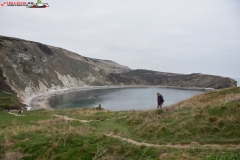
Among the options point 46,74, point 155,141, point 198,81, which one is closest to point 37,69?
point 46,74

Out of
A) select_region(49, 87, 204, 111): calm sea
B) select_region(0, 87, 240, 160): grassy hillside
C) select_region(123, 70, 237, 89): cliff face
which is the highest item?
select_region(123, 70, 237, 89): cliff face

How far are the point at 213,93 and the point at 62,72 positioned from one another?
117 meters

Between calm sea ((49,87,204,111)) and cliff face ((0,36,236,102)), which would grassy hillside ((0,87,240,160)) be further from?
cliff face ((0,36,236,102))

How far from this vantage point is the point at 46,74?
377ft

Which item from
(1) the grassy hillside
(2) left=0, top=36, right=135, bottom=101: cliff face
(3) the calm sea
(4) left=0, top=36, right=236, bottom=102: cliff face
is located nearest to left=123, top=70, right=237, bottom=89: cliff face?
(4) left=0, top=36, right=236, bottom=102: cliff face

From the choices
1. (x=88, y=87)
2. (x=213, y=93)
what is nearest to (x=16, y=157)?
(x=213, y=93)

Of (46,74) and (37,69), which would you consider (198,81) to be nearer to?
(46,74)

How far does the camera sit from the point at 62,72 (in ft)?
427

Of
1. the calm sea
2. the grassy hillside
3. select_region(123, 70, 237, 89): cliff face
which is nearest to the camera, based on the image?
the grassy hillside

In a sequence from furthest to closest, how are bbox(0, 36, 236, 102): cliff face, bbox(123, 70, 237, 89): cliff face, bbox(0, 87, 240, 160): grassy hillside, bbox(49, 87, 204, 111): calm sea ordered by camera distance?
bbox(123, 70, 237, 89): cliff face → bbox(0, 36, 236, 102): cliff face → bbox(49, 87, 204, 111): calm sea → bbox(0, 87, 240, 160): grassy hillside

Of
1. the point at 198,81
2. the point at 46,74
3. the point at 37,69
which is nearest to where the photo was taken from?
the point at 37,69

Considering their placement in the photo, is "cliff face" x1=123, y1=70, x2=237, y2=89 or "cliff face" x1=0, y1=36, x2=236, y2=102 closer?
"cliff face" x1=0, y1=36, x2=236, y2=102

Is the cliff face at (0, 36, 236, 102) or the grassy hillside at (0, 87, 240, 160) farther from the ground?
the cliff face at (0, 36, 236, 102)

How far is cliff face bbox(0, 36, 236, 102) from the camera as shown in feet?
293
